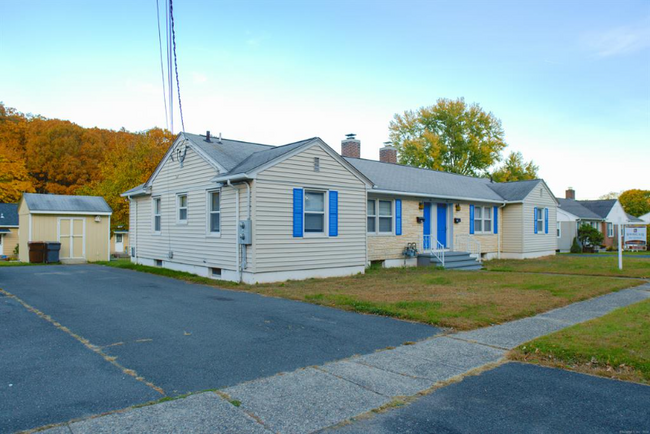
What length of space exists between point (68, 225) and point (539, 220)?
2521 centimetres

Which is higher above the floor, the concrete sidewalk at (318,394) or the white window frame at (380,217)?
the white window frame at (380,217)

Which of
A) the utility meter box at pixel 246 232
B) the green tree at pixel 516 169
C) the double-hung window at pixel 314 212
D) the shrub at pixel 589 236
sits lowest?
the shrub at pixel 589 236

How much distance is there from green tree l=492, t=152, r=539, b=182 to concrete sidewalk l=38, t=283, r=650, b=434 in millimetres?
44842

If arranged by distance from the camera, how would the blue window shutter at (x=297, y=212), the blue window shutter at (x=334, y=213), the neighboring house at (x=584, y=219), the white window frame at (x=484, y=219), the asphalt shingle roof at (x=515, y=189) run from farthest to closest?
the neighboring house at (x=584, y=219) < the asphalt shingle roof at (x=515, y=189) < the white window frame at (x=484, y=219) < the blue window shutter at (x=334, y=213) < the blue window shutter at (x=297, y=212)

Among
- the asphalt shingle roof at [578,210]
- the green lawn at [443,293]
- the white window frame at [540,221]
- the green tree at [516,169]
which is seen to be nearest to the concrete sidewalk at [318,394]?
the green lawn at [443,293]

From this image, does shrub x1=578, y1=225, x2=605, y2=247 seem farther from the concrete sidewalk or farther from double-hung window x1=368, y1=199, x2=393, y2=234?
the concrete sidewalk

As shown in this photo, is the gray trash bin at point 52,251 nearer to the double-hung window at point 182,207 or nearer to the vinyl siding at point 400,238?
the double-hung window at point 182,207

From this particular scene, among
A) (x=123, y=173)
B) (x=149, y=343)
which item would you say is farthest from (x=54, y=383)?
(x=123, y=173)

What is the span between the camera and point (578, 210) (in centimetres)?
3816

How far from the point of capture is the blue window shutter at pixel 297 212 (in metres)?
13.1

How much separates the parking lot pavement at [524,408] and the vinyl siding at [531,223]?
1914cm

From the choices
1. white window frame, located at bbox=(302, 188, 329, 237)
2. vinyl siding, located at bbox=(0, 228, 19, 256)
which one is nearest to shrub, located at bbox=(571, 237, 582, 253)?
white window frame, located at bbox=(302, 188, 329, 237)

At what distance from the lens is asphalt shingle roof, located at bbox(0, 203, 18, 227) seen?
109 ft

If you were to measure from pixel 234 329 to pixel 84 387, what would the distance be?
9.18 feet
